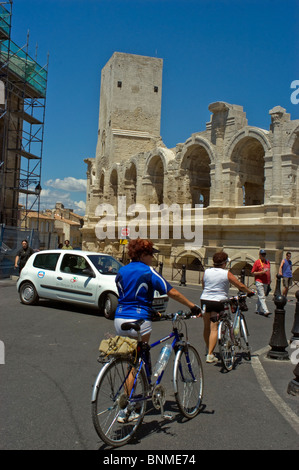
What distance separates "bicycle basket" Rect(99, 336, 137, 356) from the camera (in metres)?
3.88

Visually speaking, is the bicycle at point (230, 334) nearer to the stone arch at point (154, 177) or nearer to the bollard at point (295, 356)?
the bollard at point (295, 356)

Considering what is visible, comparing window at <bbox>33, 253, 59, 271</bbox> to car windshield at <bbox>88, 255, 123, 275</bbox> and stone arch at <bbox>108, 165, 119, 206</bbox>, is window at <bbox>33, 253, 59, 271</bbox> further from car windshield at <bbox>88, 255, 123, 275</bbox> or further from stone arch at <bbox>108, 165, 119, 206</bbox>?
stone arch at <bbox>108, 165, 119, 206</bbox>

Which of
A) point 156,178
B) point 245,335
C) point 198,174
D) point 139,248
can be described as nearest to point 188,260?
point 198,174

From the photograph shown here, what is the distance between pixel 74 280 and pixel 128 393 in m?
7.05

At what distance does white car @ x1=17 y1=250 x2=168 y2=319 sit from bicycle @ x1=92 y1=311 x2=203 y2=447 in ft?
17.6

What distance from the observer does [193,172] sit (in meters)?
25.4

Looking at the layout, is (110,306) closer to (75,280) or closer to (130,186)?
(75,280)

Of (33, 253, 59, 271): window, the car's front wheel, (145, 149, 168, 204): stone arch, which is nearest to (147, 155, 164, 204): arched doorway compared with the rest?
(145, 149, 168, 204): stone arch

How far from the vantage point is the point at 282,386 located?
5699mm

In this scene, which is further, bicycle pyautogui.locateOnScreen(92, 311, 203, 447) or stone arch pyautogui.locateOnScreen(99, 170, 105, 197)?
stone arch pyautogui.locateOnScreen(99, 170, 105, 197)

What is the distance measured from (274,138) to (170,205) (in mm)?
7554

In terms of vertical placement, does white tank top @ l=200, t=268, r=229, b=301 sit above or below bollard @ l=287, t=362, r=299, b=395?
above

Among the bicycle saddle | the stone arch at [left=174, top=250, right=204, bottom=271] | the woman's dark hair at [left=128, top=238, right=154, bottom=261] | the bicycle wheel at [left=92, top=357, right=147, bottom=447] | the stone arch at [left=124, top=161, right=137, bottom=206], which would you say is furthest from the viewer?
the stone arch at [left=124, top=161, right=137, bottom=206]

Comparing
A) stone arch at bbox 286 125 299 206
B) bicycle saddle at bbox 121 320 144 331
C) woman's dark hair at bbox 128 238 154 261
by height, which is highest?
stone arch at bbox 286 125 299 206
